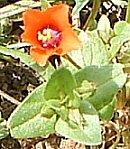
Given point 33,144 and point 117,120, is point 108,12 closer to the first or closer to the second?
point 117,120

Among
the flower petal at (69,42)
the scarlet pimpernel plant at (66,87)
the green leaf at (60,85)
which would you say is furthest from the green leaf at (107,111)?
the flower petal at (69,42)

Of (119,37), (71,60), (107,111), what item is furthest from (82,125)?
(119,37)

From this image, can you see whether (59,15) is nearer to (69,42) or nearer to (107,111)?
(69,42)

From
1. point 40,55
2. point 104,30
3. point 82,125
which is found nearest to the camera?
point 40,55

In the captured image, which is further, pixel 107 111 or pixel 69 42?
pixel 107 111

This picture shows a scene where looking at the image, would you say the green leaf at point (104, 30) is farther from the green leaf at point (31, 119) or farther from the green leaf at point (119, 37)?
the green leaf at point (31, 119)

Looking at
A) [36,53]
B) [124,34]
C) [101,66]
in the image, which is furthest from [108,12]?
[36,53]
